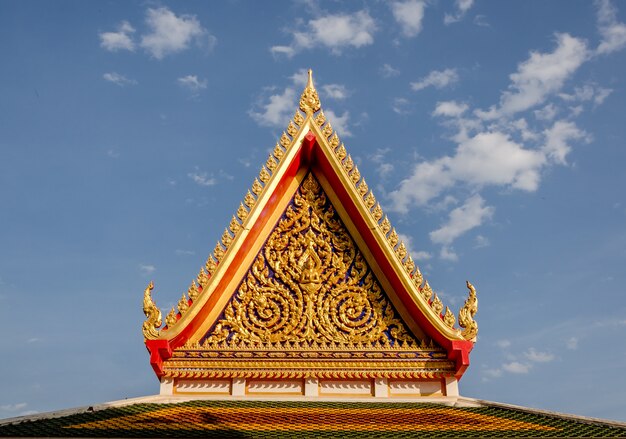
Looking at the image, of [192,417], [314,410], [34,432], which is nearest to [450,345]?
[314,410]

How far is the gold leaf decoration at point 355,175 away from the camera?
8852 mm

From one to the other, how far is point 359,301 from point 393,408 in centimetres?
157

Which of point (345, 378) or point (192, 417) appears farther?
point (345, 378)

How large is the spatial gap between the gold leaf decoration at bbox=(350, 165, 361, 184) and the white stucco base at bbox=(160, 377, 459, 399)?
2.57 meters

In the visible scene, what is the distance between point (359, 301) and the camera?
8.47m

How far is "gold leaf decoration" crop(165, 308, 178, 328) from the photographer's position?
8.00 metres

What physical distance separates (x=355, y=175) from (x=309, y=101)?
4.45 feet

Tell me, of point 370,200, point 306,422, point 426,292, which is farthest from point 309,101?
point 306,422

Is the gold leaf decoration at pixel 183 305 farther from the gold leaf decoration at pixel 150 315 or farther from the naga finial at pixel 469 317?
→ the naga finial at pixel 469 317

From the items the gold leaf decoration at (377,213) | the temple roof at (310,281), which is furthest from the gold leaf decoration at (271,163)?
the gold leaf decoration at (377,213)

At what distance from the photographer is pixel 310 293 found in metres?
8.45

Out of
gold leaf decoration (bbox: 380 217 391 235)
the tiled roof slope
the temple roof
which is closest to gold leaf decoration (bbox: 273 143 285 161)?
the temple roof

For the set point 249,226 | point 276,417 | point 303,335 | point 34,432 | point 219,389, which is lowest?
point 34,432

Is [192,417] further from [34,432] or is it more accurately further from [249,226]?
[249,226]
